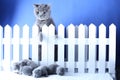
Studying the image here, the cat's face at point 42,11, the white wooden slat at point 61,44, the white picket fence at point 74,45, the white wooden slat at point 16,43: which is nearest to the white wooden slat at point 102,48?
the white picket fence at point 74,45

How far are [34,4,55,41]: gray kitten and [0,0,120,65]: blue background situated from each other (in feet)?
0.69

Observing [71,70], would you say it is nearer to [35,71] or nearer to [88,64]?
[88,64]

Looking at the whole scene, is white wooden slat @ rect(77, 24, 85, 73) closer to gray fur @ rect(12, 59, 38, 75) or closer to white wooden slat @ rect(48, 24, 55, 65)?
white wooden slat @ rect(48, 24, 55, 65)

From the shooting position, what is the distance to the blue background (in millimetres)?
2361

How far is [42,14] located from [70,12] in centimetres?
31

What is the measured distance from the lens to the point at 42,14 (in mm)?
2240

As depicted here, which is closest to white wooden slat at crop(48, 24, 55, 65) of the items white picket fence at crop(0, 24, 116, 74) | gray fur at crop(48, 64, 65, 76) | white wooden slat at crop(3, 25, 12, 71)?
white picket fence at crop(0, 24, 116, 74)

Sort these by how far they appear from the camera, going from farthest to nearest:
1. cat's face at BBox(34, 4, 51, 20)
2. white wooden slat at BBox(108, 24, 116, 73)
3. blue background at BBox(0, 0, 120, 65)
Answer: blue background at BBox(0, 0, 120, 65), cat's face at BBox(34, 4, 51, 20), white wooden slat at BBox(108, 24, 116, 73)

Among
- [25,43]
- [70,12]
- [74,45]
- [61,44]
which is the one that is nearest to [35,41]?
[25,43]

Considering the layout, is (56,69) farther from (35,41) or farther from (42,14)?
(42,14)

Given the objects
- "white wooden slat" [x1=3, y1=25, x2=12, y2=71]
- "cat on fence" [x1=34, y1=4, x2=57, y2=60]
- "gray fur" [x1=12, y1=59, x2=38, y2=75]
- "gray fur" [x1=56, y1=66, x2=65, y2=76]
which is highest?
Answer: "cat on fence" [x1=34, y1=4, x2=57, y2=60]

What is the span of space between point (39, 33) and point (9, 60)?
0.34 metres

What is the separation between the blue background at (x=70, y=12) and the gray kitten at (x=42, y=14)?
A: 21cm

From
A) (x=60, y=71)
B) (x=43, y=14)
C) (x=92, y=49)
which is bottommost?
(x=60, y=71)
